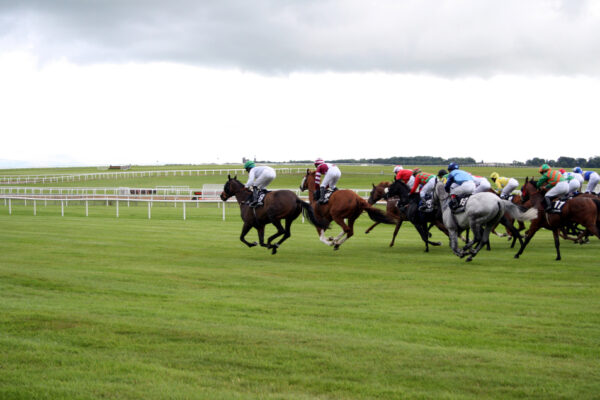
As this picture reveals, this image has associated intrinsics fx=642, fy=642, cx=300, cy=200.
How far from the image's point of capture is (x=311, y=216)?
1394 centimetres

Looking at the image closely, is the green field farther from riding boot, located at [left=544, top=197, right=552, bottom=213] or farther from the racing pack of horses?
riding boot, located at [left=544, top=197, right=552, bottom=213]

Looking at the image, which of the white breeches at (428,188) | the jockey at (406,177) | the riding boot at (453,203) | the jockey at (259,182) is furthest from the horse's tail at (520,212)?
the jockey at (259,182)

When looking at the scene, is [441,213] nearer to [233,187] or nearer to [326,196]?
[326,196]

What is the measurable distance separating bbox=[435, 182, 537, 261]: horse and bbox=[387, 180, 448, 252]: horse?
1.13m

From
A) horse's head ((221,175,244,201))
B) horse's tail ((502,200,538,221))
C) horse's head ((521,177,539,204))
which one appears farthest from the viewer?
horse's head ((221,175,244,201))

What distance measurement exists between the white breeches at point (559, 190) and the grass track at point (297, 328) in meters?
1.41

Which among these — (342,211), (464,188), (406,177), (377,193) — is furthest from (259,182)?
(464,188)

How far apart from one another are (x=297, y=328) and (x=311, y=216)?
7744mm

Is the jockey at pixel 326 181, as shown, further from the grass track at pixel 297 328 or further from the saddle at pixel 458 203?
the saddle at pixel 458 203

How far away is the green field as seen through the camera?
15.0ft

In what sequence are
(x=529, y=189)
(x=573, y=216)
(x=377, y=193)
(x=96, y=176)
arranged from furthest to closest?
(x=96, y=176), (x=377, y=193), (x=529, y=189), (x=573, y=216)

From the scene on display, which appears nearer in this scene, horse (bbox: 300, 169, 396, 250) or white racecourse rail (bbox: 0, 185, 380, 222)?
horse (bbox: 300, 169, 396, 250)

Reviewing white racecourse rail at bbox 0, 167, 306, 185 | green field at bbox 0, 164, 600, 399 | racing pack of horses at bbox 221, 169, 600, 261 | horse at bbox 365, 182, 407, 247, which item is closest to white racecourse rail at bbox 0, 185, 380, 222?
horse at bbox 365, 182, 407, 247

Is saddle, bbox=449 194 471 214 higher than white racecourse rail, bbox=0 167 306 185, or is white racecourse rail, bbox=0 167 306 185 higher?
saddle, bbox=449 194 471 214
